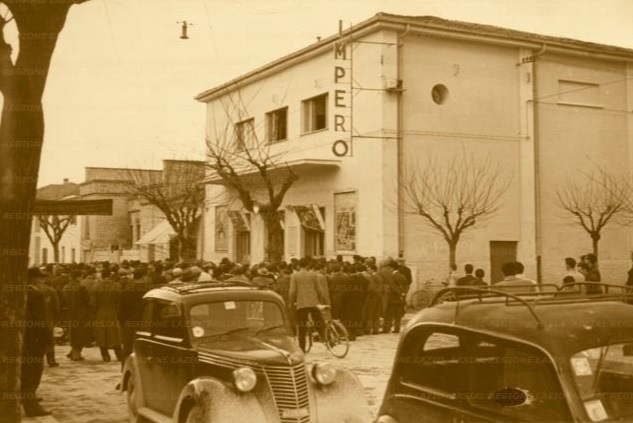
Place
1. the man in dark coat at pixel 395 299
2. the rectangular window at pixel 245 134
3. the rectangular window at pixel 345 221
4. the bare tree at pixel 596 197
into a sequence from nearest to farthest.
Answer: the man in dark coat at pixel 395 299, the rectangular window at pixel 345 221, the bare tree at pixel 596 197, the rectangular window at pixel 245 134

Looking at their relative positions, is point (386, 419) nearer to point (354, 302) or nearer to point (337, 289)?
point (337, 289)

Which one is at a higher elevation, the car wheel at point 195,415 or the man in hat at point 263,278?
the man in hat at point 263,278

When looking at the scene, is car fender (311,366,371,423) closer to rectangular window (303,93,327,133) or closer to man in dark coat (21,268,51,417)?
man in dark coat (21,268,51,417)

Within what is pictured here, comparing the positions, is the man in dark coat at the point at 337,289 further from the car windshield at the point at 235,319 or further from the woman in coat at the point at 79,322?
the car windshield at the point at 235,319

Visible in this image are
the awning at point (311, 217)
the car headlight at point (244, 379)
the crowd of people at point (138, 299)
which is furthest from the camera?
the awning at point (311, 217)

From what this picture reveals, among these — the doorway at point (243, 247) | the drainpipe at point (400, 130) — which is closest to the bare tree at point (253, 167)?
the doorway at point (243, 247)

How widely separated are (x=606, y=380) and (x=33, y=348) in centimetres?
746

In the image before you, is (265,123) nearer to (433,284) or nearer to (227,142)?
(227,142)

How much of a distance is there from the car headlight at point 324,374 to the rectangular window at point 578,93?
22.4m

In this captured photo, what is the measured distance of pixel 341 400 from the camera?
7883 millimetres

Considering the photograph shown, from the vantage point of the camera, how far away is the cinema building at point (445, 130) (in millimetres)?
25438

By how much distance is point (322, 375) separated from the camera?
7887 mm

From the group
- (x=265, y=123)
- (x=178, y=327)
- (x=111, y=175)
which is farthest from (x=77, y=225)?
(x=178, y=327)

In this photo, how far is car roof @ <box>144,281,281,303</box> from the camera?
8.46 metres
